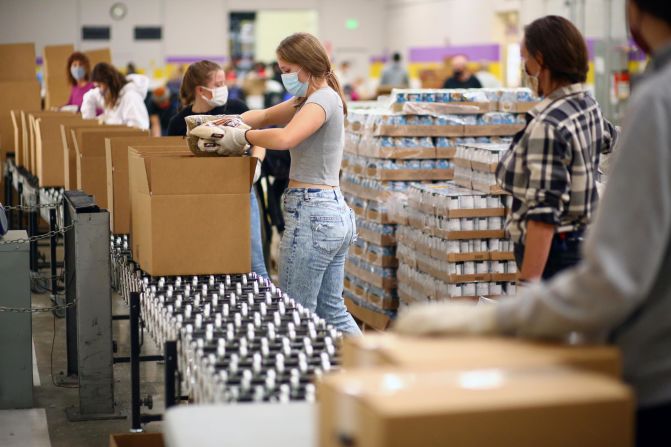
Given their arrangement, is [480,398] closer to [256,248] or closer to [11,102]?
[256,248]

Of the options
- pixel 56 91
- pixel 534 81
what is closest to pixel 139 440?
pixel 534 81

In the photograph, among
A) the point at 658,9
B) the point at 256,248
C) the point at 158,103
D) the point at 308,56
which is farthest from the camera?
the point at 158,103

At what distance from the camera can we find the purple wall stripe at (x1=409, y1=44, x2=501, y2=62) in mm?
21766

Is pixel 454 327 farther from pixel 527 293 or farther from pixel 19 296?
pixel 19 296

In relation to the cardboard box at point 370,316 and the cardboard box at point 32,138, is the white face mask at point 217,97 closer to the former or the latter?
the cardboard box at point 370,316

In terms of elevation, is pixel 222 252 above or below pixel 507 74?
below

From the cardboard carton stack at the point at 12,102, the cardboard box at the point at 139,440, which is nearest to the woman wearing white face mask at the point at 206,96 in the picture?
the cardboard box at the point at 139,440

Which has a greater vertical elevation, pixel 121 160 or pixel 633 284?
pixel 121 160

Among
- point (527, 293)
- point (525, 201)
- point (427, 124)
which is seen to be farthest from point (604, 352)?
point (427, 124)

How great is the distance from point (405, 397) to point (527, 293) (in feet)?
1.18

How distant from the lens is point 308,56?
432 centimetres

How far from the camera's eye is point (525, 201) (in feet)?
10.7

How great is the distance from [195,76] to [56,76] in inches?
270

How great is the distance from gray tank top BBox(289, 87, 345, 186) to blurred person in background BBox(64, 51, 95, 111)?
21.9 feet
